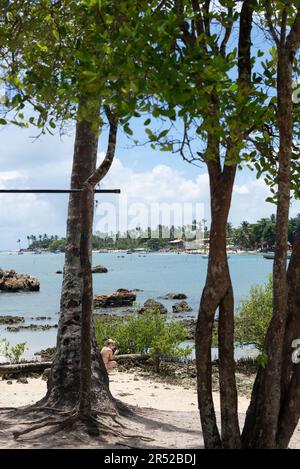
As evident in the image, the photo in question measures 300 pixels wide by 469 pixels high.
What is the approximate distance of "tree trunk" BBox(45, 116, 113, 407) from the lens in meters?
9.33

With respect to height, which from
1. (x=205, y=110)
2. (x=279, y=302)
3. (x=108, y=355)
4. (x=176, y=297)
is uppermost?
(x=205, y=110)

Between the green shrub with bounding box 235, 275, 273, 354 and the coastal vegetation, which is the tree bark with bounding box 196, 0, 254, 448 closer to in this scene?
the coastal vegetation

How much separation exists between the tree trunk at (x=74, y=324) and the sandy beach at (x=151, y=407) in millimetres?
942

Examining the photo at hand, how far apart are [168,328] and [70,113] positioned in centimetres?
924

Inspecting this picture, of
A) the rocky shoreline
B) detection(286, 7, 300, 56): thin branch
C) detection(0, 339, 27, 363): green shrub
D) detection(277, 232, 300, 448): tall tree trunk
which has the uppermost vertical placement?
detection(286, 7, 300, 56): thin branch

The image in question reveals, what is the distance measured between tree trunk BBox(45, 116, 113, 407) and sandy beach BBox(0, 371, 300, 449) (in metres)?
0.94

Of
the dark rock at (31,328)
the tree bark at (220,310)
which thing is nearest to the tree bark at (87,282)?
the tree bark at (220,310)

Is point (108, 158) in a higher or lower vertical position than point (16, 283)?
higher

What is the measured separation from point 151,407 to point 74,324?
2760 millimetres

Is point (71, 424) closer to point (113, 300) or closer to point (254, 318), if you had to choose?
point (254, 318)

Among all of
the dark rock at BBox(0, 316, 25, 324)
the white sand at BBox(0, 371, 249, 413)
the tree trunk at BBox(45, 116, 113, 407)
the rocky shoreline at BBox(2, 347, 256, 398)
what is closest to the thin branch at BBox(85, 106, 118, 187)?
the tree trunk at BBox(45, 116, 113, 407)

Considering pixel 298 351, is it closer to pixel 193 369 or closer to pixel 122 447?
pixel 122 447

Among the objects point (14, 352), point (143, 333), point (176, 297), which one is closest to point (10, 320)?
point (176, 297)

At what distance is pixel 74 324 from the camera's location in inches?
375
